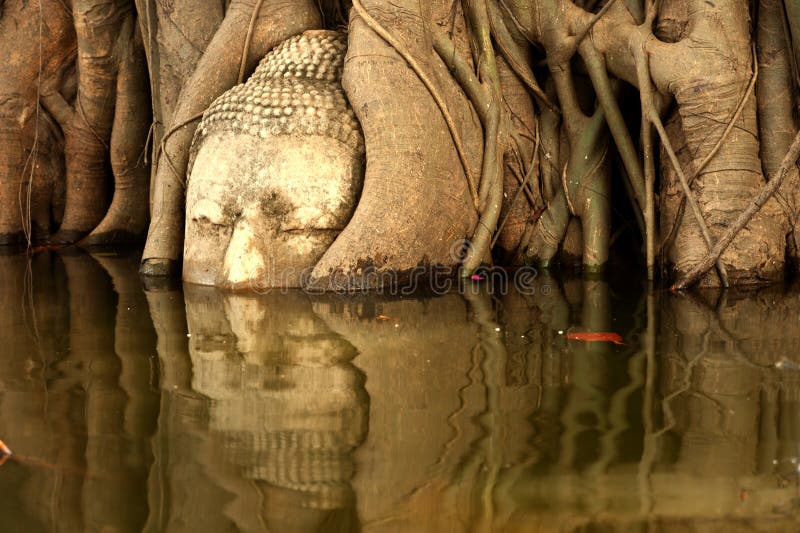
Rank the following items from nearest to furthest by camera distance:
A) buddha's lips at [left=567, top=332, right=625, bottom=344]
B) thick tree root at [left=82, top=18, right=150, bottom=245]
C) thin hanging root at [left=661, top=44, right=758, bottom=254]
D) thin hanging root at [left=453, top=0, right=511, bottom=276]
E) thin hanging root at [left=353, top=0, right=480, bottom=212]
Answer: buddha's lips at [left=567, top=332, right=625, bottom=344] < thin hanging root at [left=661, top=44, right=758, bottom=254] < thin hanging root at [left=353, top=0, right=480, bottom=212] < thin hanging root at [left=453, top=0, right=511, bottom=276] < thick tree root at [left=82, top=18, right=150, bottom=245]

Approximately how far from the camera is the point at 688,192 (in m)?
4.59

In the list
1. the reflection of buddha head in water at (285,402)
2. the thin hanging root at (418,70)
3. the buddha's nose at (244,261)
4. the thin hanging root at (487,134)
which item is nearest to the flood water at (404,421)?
the reflection of buddha head in water at (285,402)

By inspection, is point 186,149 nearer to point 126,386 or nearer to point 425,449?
point 126,386

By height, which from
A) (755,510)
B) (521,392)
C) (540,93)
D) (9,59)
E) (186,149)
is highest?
(9,59)

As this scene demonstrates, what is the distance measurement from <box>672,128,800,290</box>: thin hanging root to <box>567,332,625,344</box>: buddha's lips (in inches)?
50.4

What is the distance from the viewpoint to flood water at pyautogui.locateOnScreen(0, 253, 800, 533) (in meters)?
1.81

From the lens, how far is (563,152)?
5492 millimetres

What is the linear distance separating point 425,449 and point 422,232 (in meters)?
2.53

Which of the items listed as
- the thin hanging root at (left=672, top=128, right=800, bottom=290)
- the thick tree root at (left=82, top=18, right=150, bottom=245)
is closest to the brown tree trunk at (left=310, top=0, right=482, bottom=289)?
the thin hanging root at (left=672, top=128, right=800, bottom=290)

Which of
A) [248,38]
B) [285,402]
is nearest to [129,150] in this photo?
[248,38]

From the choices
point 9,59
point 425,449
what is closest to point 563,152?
point 425,449

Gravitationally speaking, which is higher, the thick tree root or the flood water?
the thick tree root

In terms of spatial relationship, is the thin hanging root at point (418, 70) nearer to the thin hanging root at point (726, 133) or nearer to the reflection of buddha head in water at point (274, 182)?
the reflection of buddha head in water at point (274, 182)

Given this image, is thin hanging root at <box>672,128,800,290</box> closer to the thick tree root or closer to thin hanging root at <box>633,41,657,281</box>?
thin hanging root at <box>633,41,657,281</box>
